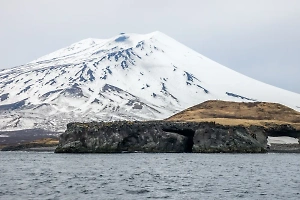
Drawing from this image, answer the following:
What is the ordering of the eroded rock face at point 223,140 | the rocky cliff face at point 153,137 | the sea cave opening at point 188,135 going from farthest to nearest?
the sea cave opening at point 188,135 < the rocky cliff face at point 153,137 < the eroded rock face at point 223,140

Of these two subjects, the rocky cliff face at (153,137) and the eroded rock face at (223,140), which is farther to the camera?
the rocky cliff face at (153,137)

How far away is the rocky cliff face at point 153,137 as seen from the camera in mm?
131750

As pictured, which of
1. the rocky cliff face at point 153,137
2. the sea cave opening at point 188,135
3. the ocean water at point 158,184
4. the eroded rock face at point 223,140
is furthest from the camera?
the sea cave opening at point 188,135

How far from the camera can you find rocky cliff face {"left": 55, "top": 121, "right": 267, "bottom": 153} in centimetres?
13175

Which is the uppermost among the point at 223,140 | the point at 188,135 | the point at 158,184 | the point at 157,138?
the point at 188,135

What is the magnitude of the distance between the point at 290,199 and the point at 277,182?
15240mm

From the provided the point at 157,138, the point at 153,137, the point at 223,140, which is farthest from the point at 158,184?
the point at 157,138

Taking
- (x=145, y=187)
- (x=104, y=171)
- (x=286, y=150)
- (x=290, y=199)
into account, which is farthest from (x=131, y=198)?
(x=286, y=150)

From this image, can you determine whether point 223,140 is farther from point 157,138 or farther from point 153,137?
point 153,137

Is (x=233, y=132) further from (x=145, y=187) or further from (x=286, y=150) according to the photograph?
(x=145, y=187)

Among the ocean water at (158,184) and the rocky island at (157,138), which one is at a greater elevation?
the rocky island at (157,138)

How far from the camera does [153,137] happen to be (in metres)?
134

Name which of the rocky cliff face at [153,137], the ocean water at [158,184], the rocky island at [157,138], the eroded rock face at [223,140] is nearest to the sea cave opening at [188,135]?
the rocky island at [157,138]

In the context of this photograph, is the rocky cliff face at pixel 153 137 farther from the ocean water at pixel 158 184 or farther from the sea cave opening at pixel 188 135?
the ocean water at pixel 158 184
